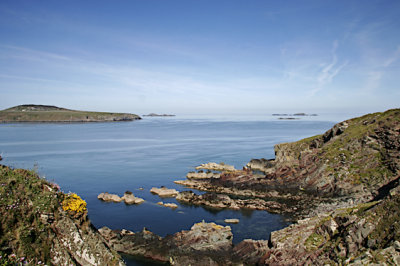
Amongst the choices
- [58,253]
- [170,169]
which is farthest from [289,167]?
[58,253]

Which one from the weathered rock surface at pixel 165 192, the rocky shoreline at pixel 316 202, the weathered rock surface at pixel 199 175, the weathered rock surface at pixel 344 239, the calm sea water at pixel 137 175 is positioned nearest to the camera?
the weathered rock surface at pixel 344 239

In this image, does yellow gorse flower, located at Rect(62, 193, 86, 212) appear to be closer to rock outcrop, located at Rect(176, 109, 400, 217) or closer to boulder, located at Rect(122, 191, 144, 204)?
rock outcrop, located at Rect(176, 109, 400, 217)

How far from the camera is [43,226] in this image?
1320 centimetres

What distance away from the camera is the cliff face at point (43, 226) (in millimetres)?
12383

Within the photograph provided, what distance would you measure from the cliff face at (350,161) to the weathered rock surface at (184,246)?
29516 millimetres

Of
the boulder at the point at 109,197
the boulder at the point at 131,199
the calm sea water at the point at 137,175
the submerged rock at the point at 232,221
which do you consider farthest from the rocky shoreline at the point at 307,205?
the submerged rock at the point at 232,221

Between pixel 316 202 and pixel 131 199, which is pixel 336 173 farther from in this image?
pixel 131 199

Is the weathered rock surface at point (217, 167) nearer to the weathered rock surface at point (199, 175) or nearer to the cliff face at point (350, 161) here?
the weathered rock surface at point (199, 175)

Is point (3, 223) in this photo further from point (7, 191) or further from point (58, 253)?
point (58, 253)

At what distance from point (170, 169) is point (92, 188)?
24.3 meters

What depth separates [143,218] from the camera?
147 feet

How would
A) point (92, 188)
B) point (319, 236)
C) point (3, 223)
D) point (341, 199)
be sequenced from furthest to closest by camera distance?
1. point (92, 188)
2. point (341, 199)
3. point (319, 236)
4. point (3, 223)

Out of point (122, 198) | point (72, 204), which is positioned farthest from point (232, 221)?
point (72, 204)

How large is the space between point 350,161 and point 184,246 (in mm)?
41278
